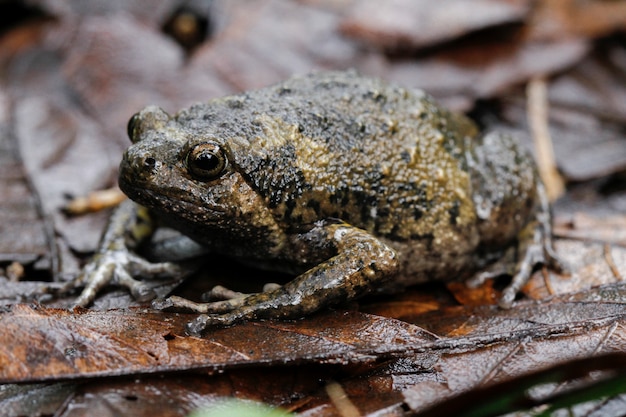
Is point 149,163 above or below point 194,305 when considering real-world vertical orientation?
above

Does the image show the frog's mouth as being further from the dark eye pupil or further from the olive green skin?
the dark eye pupil

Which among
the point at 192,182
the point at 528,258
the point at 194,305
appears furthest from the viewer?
the point at 528,258

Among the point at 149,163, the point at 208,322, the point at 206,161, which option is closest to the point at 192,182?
the point at 206,161

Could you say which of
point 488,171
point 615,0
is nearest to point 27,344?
point 488,171

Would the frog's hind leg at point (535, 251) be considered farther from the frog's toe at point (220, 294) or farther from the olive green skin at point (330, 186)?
the frog's toe at point (220, 294)

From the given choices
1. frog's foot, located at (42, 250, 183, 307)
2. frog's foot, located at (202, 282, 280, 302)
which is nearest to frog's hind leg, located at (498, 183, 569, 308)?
frog's foot, located at (202, 282, 280, 302)

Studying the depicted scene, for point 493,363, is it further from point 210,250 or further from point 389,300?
point 210,250

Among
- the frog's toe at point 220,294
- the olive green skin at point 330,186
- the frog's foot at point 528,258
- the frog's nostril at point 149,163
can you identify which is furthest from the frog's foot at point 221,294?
the frog's foot at point 528,258

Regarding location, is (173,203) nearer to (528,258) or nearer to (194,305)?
(194,305)
